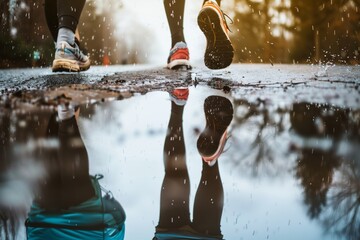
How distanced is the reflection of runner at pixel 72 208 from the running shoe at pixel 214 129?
0.29 m

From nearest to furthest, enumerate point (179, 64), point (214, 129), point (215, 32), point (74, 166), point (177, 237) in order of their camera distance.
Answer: point (177, 237)
point (74, 166)
point (214, 129)
point (215, 32)
point (179, 64)

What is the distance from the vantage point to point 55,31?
3.56 meters

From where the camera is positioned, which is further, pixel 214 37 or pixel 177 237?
pixel 214 37

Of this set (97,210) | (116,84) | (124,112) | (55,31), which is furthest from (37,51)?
(97,210)

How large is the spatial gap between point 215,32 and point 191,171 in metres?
2.09

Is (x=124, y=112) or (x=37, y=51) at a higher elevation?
(x=37, y=51)

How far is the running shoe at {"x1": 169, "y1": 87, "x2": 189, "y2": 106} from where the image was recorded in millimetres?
1914

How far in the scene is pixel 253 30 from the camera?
17719 mm

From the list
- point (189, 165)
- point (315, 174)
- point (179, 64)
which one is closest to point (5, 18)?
point (179, 64)

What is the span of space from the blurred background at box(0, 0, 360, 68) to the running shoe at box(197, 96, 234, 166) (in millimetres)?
4052

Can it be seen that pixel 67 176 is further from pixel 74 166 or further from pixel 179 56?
pixel 179 56

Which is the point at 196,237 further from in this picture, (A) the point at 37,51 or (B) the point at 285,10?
(B) the point at 285,10

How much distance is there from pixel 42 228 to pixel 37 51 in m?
10.9

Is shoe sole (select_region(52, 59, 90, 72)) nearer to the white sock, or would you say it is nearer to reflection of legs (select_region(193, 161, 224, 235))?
the white sock
